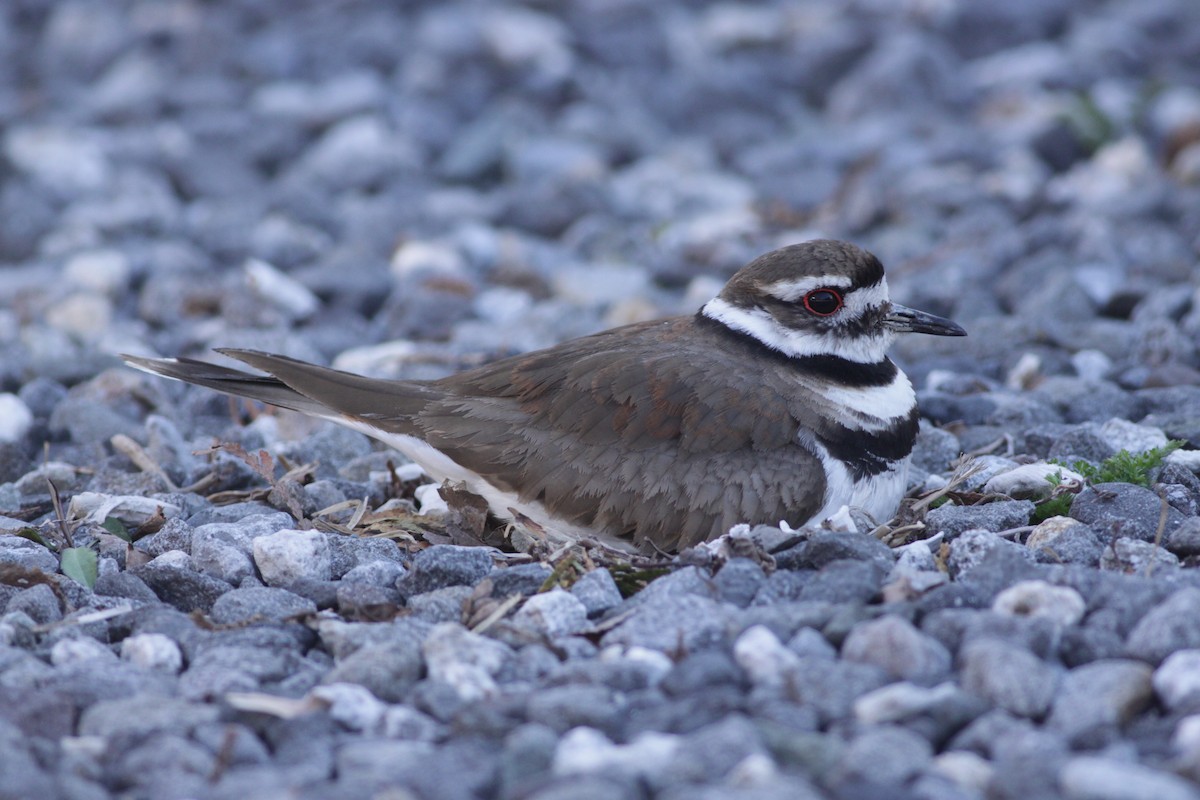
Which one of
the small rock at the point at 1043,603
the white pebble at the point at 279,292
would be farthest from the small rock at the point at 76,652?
the white pebble at the point at 279,292

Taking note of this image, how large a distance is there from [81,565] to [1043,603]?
2.72 meters

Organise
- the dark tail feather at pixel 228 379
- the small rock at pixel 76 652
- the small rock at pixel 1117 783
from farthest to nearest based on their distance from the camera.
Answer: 1. the dark tail feather at pixel 228 379
2. the small rock at pixel 76 652
3. the small rock at pixel 1117 783

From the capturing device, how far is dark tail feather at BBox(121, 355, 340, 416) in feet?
17.4

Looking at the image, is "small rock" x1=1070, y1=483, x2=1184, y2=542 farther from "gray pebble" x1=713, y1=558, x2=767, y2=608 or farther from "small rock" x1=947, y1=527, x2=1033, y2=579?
"gray pebble" x1=713, y1=558, x2=767, y2=608

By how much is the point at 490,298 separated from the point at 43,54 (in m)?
6.27

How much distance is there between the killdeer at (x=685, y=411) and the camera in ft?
15.7

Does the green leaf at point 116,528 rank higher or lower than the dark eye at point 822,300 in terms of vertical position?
lower

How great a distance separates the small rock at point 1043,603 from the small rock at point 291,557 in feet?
6.56

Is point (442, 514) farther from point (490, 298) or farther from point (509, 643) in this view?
point (490, 298)

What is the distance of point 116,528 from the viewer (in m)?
4.75

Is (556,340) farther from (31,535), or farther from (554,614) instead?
(554,614)

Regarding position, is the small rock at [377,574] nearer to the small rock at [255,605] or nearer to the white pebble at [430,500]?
the small rock at [255,605]

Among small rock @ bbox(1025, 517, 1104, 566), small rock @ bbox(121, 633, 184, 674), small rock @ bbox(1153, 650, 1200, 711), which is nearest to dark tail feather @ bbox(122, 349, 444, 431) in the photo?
small rock @ bbox(121, 633, 184, 674)

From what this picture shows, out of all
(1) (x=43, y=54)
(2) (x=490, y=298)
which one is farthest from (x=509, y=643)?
(1) (x=43, y=54)
